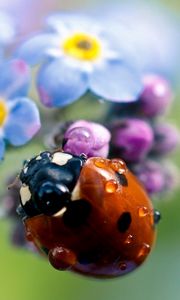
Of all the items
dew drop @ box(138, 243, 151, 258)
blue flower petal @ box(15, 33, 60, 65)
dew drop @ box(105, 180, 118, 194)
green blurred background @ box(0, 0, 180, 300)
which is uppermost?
blue flower petal @ box(15, 33, 60, 65)

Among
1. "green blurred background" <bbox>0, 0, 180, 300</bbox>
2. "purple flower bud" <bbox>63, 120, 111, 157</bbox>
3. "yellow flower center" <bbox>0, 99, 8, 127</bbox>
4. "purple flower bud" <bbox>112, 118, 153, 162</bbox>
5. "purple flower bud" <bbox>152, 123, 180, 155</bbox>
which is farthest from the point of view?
"green blurred background" <bbox>0, 0, 180, 300</bbox>

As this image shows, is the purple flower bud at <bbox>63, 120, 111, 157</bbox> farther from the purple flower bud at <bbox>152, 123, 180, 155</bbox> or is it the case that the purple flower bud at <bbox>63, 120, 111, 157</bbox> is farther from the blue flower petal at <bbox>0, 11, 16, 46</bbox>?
the blue flower petal at <bbox>0, 11, 16, 46</bbox>

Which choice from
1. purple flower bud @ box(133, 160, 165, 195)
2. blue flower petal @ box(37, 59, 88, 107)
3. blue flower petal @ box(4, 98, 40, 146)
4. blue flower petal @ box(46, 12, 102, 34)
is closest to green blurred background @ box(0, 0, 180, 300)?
blue flower petal @ box(46, 12, 102, 34)

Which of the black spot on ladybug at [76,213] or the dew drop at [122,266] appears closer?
the black spot on ladybug at [76,213]

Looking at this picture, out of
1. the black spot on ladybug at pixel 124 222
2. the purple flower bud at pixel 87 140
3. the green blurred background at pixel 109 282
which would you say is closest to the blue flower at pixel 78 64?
the purple flower bud at pixel 87 140

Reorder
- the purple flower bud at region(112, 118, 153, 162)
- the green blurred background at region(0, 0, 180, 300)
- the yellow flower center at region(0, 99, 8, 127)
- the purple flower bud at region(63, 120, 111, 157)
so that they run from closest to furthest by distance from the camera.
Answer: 1. the purple flower bud at region(63, 120, 111, 157)
2. the yellow flower center at region(0, 99, 8, 127)
3. the purple flower bud at region(112, 118, 153, 162)
4. the green blurred background at region(0, 0, 180, 300)

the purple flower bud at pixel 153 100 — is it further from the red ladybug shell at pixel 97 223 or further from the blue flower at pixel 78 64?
the red ladybug shell at pixel 97 223

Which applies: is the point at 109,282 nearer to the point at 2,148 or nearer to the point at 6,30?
the point at 6,30

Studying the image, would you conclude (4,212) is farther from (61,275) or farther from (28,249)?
(61,275)
